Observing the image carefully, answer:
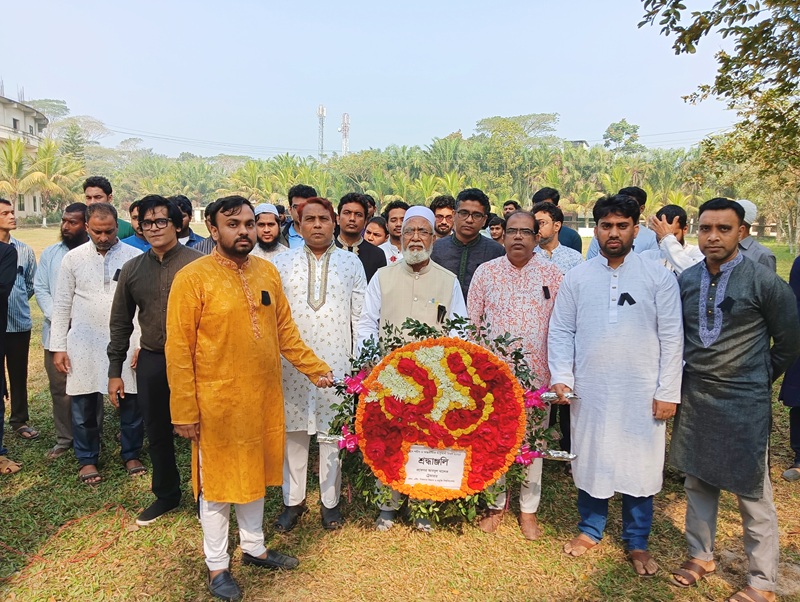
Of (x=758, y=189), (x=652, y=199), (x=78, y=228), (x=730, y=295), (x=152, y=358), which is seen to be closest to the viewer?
(x=730, y=295)

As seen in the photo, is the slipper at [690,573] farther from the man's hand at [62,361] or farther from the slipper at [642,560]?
the man's hand at [62,361]

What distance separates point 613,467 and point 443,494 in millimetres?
1043

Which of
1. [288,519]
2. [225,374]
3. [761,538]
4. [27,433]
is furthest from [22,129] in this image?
[761,538]

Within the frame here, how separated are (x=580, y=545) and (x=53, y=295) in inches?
187

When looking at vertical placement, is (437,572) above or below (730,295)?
below

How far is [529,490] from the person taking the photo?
3.89 metres

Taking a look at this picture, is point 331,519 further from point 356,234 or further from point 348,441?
point 356,234

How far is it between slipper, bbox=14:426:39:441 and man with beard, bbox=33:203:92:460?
37 centimetres

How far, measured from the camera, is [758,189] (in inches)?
1114

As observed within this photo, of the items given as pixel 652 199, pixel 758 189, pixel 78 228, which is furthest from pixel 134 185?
pixel 78 228

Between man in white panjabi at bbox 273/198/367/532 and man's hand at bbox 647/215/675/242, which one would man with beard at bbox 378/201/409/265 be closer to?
man in white panjabi at bbox 273/198/367/532

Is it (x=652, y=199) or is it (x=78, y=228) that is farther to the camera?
(x=652, y=199)

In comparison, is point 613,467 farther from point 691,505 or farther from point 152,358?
point 152,358

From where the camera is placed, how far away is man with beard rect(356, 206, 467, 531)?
12.7 ft
